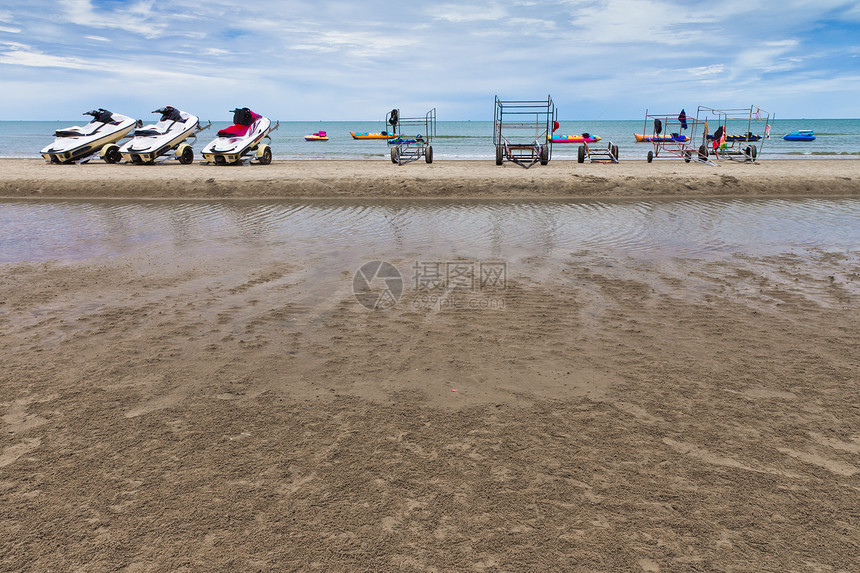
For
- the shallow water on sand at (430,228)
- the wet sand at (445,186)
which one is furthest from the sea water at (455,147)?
the shallow water on sand at (430,228)

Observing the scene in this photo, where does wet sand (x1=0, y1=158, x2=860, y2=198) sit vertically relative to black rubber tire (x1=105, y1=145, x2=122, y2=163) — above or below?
below

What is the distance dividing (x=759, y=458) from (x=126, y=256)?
8.28 m

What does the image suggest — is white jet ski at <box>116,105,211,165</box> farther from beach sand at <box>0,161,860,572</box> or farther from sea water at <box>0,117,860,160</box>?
beach sand at <box>0,161,860,572</box>

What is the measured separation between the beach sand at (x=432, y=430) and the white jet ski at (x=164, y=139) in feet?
55.3

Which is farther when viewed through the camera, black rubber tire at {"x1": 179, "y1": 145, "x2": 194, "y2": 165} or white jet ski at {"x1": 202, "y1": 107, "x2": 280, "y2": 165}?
black rubber tire at {"x1": 179, "y1": 145, "x2": 194, "y2": 165}

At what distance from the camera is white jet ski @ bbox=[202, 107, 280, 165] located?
20.0m

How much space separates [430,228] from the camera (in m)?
9.91

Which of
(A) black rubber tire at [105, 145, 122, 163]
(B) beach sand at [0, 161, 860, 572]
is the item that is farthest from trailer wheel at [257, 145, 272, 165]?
(B) beach sand at [0, 161, 860, 572]

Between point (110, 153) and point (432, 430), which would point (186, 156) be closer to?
point (110, 153)

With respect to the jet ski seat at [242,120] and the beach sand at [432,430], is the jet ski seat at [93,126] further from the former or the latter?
the beach sand at [432,430]

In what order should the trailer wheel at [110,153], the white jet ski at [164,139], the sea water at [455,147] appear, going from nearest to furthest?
the white jet ski at [164,139] → the trailer wheel at [110,153] → the sea water at [455,147]

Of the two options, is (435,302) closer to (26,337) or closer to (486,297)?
(486,297)

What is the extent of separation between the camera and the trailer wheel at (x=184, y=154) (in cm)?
2091

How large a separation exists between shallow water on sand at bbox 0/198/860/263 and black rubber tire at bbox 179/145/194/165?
8.19m
